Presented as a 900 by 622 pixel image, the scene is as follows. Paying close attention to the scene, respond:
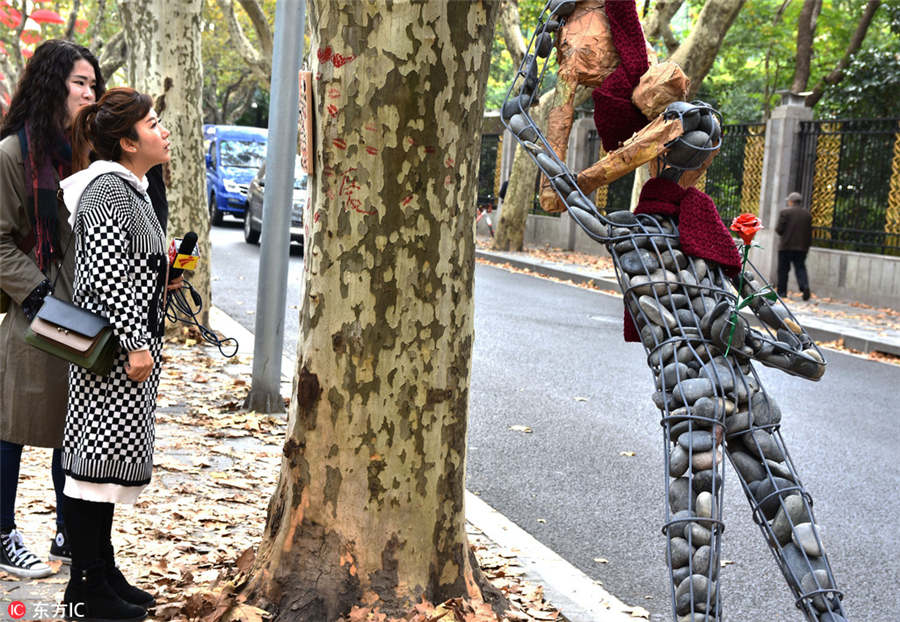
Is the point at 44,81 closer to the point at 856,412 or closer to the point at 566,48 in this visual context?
the point at 566,48

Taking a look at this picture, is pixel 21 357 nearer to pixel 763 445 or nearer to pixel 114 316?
pixel 114 316

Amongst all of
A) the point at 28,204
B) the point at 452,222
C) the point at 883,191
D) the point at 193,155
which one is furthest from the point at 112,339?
the point at 883,191

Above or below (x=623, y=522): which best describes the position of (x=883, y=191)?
above

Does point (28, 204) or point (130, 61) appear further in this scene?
point (130, 61)

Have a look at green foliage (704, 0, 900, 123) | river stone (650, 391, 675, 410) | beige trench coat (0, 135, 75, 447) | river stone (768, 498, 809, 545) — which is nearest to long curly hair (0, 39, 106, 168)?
beige trench coat (0, 135, 75, 447)

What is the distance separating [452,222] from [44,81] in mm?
1765

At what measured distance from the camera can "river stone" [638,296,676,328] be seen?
2.99 metres

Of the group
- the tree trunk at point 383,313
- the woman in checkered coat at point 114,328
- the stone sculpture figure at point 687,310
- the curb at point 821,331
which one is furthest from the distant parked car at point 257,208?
the stone sculpture figure at point 687,310

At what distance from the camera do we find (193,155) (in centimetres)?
970

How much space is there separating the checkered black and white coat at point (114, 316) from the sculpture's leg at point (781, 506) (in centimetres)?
192

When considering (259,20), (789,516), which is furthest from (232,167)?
(789,516)

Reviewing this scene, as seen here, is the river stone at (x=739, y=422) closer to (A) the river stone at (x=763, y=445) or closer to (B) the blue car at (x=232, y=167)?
(A) the river stone at (x=763, y=445)

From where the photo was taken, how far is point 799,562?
294cm

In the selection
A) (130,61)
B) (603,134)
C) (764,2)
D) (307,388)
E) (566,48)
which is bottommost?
(307,388)
